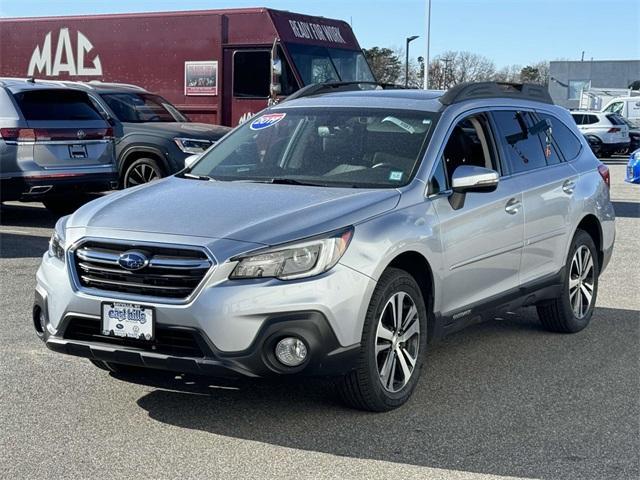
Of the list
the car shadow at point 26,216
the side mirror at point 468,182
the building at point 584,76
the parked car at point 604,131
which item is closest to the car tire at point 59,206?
the car shadow at point 26,216

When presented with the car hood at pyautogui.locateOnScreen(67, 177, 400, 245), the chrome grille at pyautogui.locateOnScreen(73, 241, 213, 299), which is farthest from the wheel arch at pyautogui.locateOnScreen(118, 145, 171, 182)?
the chrome grille at pyautogui.locateOnScreen(73, 241, 213, 299)

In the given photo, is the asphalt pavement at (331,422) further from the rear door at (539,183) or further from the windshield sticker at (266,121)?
the windshield sticker at (266,121)


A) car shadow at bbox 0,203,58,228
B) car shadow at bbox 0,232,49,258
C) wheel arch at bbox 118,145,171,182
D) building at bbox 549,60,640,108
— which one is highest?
building at bbox 549,60,640,108

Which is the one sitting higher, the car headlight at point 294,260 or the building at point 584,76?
the building at point 584,76

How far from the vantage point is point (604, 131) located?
3444cm

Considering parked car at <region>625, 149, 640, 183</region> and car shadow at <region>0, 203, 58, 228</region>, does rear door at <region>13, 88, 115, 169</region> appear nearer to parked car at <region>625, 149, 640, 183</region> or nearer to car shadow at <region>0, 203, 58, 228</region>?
car shadow at <region>0, 203, 58, 228</region>

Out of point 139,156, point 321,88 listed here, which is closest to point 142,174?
point 139,156

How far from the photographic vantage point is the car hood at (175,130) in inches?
566

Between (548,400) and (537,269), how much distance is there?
1409mm

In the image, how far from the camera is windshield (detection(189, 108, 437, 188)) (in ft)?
19.5

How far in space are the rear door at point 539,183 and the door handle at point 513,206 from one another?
0.11 meters

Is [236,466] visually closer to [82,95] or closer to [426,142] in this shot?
[426,142]

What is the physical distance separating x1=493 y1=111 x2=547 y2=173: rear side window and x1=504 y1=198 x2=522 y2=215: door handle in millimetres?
250

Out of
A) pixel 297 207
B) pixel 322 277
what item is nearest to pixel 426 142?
pixel 297 207
